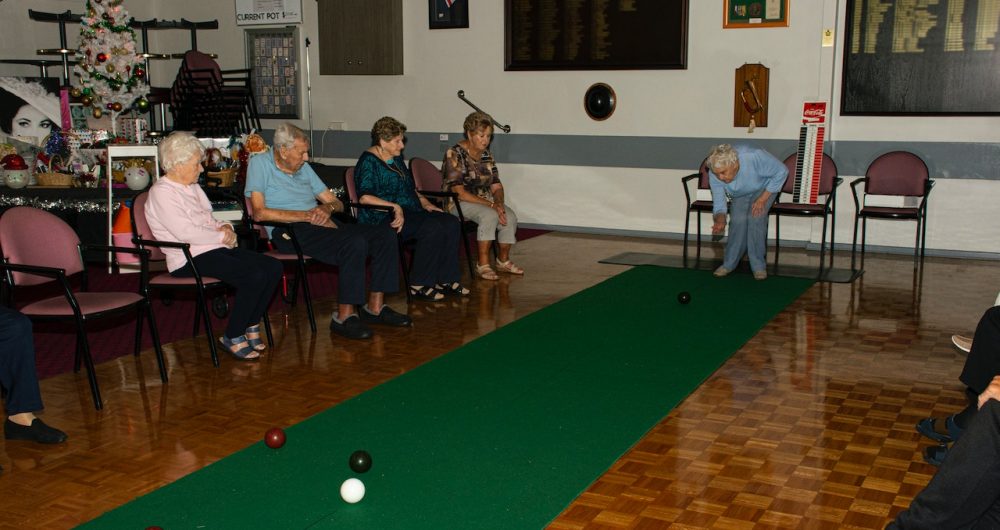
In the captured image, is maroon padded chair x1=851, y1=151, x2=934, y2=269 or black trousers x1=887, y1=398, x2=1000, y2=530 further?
maroon padded chair x1=851, y1=151, x2=934, y2=269

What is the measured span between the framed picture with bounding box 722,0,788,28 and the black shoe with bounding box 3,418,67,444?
660 cm

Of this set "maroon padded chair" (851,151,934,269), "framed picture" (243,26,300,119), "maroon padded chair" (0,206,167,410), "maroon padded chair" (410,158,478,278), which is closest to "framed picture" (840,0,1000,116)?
"maroon padded chair" (851,151,934,269)

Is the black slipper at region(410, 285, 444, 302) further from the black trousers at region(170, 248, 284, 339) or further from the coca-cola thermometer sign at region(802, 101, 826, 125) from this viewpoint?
the coca-cola thermometer sign at region(802, 101, 826, 125)

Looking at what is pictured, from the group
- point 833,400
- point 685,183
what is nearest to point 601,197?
point 685,183

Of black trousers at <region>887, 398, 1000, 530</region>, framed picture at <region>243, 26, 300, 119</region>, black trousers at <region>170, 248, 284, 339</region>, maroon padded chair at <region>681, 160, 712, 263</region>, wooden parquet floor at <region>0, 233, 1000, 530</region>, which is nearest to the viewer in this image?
black trousers at <region>887, 398, 1000, 530</region>

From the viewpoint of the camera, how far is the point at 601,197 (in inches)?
369

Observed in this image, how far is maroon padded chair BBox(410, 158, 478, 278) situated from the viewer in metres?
6.86

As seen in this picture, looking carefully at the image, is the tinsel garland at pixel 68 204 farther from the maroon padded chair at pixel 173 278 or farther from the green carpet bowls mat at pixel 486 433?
the green carpet bowls mat at pixel 486 433

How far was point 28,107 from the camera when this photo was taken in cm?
972

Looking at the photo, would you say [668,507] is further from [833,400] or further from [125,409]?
[125,409]

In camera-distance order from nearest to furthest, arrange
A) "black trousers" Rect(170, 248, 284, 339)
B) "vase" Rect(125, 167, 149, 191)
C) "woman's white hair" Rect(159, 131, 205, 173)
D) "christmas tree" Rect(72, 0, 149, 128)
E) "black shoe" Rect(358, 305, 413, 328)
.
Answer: "woman's white hair" Rect(159, 131, 205, 173) < "black trousers" Rect(170, 248, 284, 339) < "black shoe" Rect(358, 305, 413, 328) < "vase" Rect(125, 167, 149, 191) < "christmas tree" Rect(72, 0, 149, 128)

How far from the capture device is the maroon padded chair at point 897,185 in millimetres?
7703

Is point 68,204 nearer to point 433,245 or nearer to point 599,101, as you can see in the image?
point 433,245

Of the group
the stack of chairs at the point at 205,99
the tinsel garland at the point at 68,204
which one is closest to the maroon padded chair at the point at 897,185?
the tinsel garland at the point at 68,204
